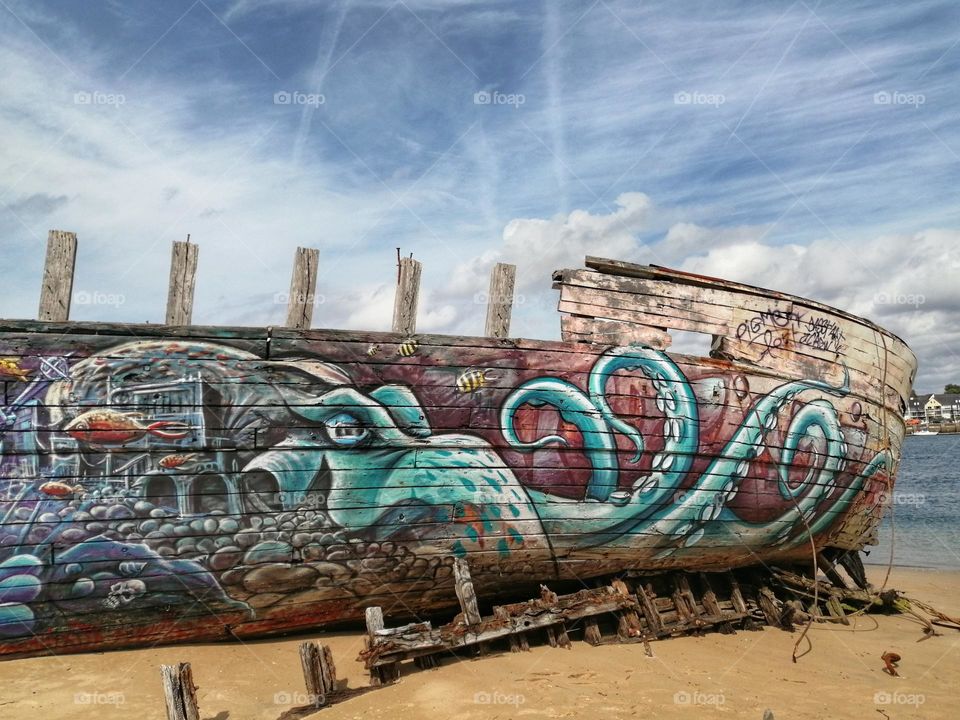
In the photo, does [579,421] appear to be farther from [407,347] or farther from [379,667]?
[379,667]

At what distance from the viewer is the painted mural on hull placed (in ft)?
20.2

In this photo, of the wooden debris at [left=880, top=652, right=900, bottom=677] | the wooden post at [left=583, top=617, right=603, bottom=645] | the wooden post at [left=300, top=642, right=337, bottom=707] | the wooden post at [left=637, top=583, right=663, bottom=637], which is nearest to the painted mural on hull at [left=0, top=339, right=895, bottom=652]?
the wooden post at [left=637, top=583, right=663, bottom=637]

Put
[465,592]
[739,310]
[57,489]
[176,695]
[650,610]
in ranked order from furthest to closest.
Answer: [739,310], [650,610], [465,592], [57,489], [176,695]

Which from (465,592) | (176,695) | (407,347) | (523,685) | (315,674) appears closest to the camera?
(176,695)

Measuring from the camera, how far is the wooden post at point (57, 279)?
20.9ft

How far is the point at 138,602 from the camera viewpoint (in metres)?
6.20

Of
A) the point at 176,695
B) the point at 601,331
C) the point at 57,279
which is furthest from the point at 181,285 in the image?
the point at 601,331

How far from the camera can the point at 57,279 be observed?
21.1 feet

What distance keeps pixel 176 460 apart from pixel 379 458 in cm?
175

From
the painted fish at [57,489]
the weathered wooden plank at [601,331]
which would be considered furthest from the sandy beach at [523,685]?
the weathered wooden plank at [601,331]

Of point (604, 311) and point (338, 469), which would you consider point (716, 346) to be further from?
point (338, 469)

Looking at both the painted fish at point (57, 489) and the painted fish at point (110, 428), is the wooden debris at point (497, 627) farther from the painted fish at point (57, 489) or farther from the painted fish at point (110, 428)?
the painted fish at point (57, 489)

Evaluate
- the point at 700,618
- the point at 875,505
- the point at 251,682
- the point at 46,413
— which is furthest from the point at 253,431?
the point at 875,505

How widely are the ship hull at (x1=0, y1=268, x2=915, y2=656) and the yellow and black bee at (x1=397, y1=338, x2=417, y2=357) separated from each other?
0.01 metres
